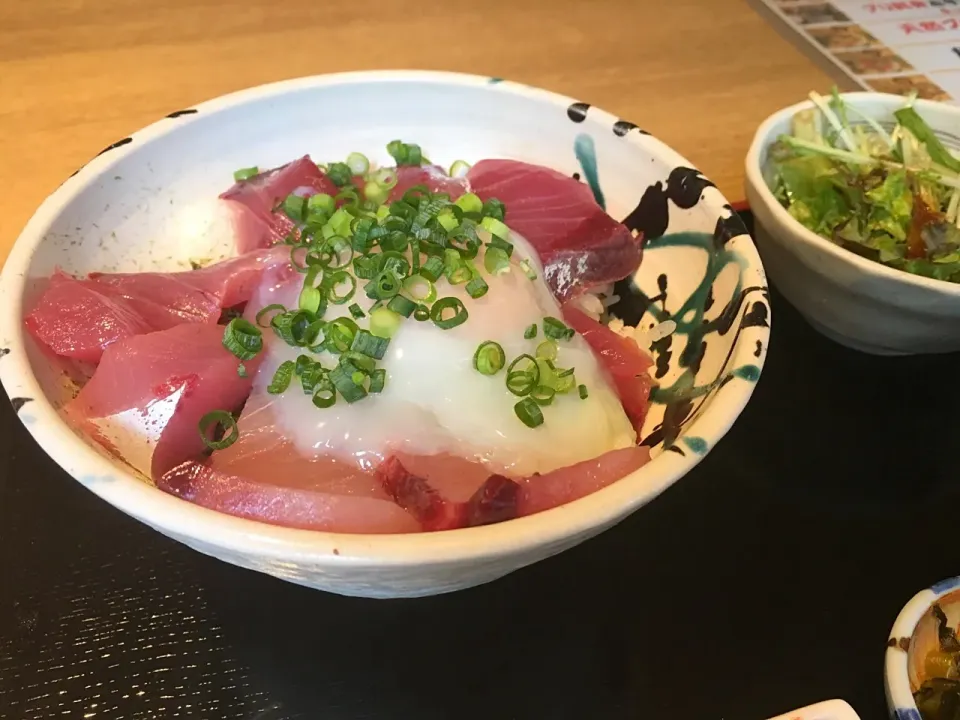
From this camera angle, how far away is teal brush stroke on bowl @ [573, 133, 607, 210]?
149 cm

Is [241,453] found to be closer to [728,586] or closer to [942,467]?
[728,586]

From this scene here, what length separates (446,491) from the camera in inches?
39.0

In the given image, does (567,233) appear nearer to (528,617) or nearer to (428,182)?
(428,182)

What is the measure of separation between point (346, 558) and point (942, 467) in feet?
3.62

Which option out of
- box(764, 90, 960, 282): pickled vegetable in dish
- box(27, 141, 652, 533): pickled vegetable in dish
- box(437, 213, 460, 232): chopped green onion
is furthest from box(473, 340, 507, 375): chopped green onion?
box(764, 90, 960, 282): pickled vegetable in dish

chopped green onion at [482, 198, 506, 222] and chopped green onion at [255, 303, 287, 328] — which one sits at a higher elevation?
chopped green onion at [482, 198, 506, 222]

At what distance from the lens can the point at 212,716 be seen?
1.04 metres

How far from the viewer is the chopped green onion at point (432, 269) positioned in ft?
3.72

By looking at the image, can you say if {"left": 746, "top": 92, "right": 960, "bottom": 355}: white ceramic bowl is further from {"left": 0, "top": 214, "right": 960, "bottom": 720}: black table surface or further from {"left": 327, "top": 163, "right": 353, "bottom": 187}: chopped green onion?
{"left": 327, "top": 163, "right": 353, "bottom": 187}: chopped green onion

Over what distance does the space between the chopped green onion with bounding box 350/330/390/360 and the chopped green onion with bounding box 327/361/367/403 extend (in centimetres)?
3

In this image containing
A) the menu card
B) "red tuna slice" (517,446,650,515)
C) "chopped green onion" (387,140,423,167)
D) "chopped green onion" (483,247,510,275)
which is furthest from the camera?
the menu card

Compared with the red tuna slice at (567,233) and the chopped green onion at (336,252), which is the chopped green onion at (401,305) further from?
the red tuna slice at (567,233)

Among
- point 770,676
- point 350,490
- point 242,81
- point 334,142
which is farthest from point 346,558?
point 242,81

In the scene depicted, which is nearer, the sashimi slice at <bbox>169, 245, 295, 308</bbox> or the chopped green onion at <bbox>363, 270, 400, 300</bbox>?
the chopped green onion at <bbox>363, 270, 400, 300</bbox>
